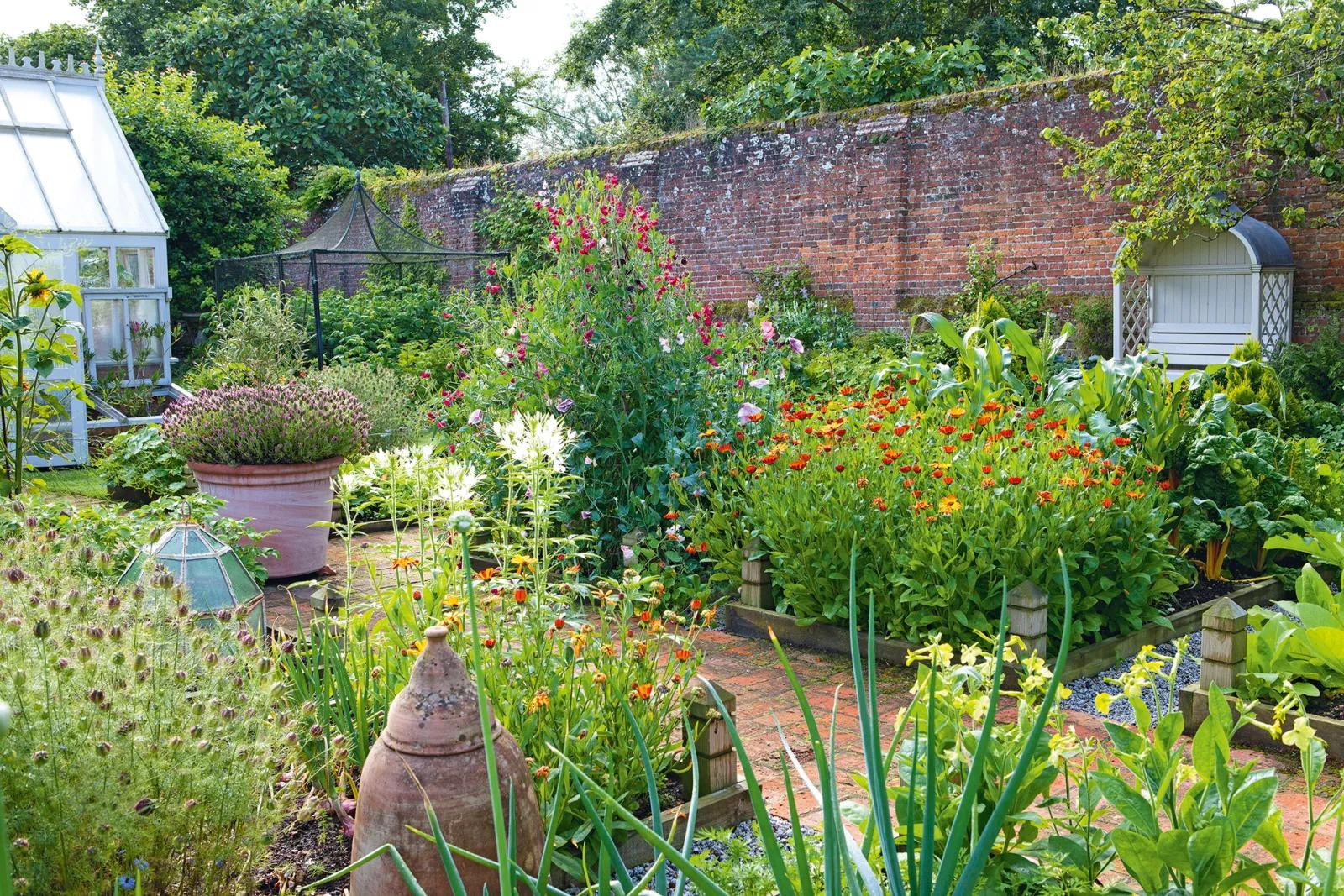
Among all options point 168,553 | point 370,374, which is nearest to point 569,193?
point 168,553

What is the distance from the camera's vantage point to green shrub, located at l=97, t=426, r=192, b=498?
6539 mm

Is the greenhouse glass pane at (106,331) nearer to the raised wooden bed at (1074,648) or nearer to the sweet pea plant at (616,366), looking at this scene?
the sweet pea plant at (616,366)

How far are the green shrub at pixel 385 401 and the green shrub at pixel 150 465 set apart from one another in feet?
3.68

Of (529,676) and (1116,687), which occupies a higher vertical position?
(529,676)

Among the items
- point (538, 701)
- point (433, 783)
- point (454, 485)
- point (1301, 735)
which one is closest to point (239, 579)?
point (454, 485)

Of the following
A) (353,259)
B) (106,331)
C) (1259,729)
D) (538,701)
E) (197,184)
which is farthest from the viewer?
(353,259)

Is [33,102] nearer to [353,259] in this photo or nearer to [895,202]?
[353,259]

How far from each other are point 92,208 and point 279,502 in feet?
19.8

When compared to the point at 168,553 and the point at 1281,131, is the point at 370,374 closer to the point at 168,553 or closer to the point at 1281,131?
the point at 168,553

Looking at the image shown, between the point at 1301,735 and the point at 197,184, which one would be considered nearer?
the point at 1301,735

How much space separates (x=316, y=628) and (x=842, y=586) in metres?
2.06

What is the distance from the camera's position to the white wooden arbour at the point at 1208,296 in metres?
9.00

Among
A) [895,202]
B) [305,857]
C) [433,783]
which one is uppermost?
[895,202]

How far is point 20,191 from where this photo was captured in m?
9.71
